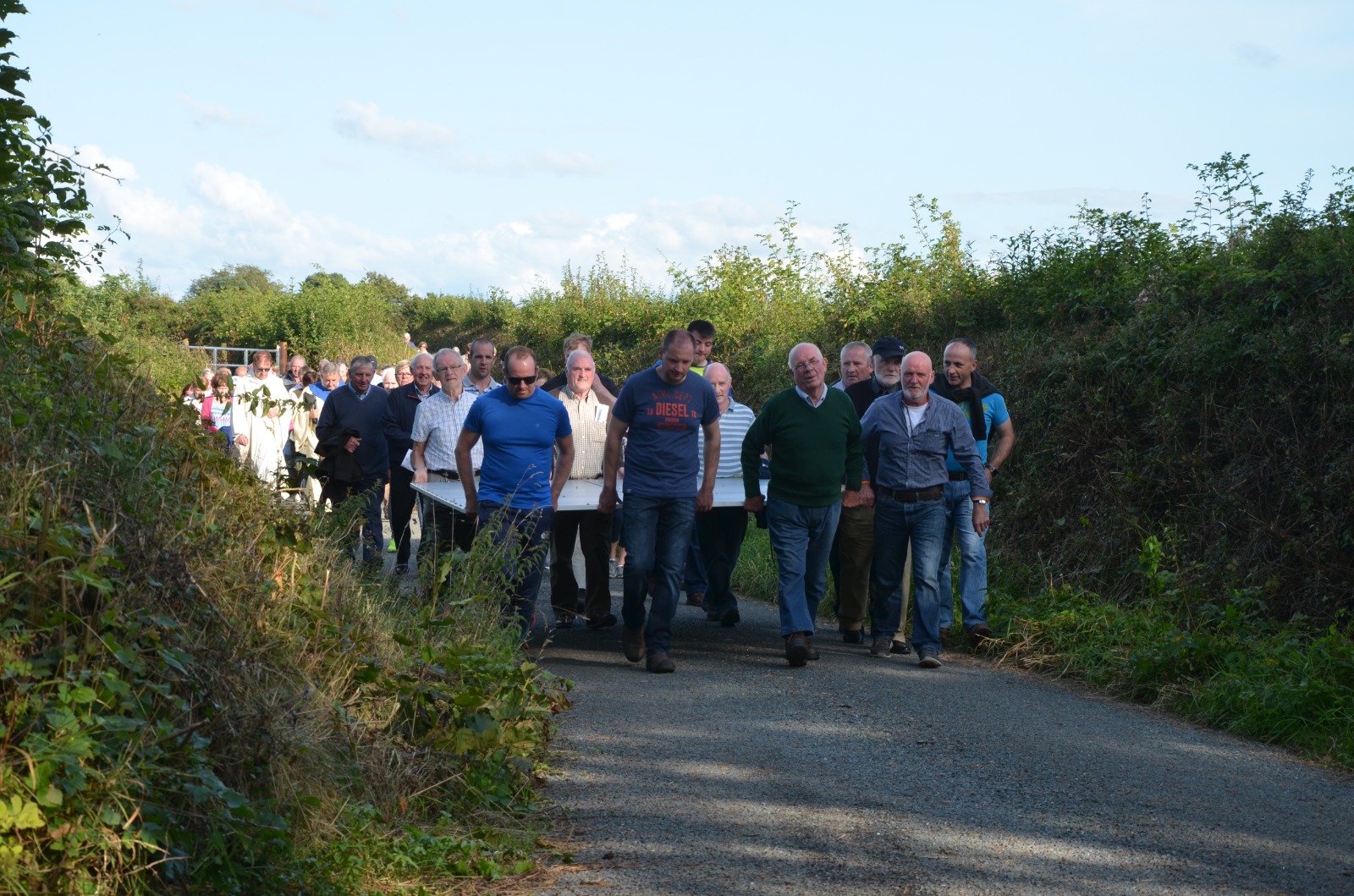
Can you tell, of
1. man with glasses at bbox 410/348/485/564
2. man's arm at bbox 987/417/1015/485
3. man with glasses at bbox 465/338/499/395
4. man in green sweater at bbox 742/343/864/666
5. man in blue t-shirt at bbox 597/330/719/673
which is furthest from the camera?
man with glasses at bbox 465/338/499/395

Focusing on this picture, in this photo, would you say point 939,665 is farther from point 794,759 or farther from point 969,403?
point 794,759

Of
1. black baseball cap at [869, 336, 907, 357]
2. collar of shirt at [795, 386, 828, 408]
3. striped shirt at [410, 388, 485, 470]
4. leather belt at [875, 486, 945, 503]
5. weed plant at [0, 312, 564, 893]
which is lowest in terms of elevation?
weed plant at [0, 312, 564, 893]

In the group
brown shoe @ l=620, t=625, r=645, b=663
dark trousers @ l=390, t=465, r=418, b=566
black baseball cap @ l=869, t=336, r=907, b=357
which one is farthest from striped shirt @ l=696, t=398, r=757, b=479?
dark trousers @ l=390, t=465, r=418, b=566

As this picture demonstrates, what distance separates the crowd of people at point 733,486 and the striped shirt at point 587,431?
18 mm

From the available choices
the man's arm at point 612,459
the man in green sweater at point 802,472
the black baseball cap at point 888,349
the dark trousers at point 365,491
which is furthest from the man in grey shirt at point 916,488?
the dark trousers at point 365,491

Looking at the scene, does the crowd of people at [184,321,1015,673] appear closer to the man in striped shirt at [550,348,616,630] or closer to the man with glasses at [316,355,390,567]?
the man in striped shirt at [550,348,616,630]

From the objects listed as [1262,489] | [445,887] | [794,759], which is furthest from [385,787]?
[1262,489]

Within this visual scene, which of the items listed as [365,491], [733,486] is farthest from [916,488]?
[365,491]

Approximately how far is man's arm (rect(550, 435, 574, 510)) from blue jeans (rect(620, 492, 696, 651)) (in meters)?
0.49

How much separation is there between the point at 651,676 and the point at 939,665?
2.07 metres

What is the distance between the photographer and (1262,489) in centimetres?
1059

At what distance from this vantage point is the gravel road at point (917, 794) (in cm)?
541

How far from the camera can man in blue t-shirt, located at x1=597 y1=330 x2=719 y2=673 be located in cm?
983

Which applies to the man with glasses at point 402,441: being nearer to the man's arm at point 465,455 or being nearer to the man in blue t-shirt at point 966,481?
the man's arm at point 465,455
